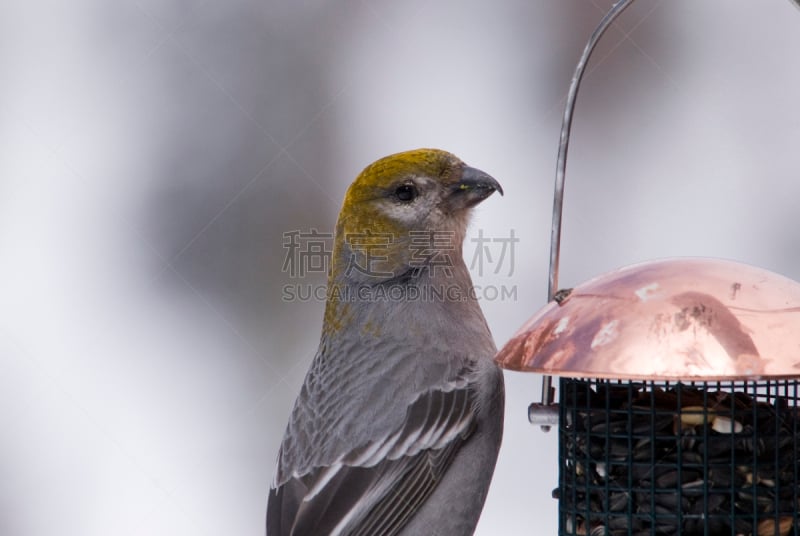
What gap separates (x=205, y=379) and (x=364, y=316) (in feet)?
7.01

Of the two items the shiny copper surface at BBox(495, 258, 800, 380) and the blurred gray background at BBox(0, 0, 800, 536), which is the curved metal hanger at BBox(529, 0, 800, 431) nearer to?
the shiny copper surface at BBox(495, 258, 800, 380)

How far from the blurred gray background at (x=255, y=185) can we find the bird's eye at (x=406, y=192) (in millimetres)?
1561

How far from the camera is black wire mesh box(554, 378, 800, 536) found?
2.57 m

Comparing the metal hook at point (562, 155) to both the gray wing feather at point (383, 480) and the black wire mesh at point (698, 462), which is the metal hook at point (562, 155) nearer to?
the black wire mesh at point (698, 462)

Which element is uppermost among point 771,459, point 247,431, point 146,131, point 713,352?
point 146,131

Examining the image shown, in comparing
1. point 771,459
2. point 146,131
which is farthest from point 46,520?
point 771,459

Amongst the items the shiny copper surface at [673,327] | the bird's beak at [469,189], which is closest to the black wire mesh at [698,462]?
the shiny copper surface at [673,327]

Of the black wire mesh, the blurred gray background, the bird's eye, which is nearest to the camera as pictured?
the black wire mesh

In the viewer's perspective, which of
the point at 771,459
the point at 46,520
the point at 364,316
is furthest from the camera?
the point at 46,520

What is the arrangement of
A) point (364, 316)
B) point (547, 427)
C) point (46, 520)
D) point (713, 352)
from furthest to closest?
point (46, 520) → point (364, 316) → point (547, 427) → point (713, 352)

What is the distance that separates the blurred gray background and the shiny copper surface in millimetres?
2666

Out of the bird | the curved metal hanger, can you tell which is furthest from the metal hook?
the bird

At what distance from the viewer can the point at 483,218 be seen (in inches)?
212

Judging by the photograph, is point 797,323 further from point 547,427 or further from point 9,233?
point 9,233
